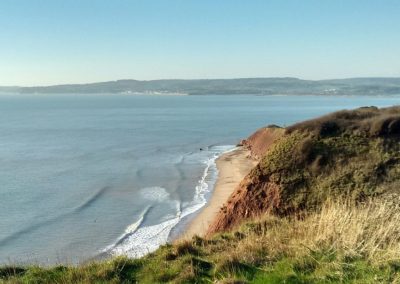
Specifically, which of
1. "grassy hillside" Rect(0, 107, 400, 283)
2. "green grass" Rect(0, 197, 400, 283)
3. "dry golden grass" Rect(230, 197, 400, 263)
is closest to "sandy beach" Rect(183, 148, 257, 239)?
"grassy hillside" Rect(0, 107, 400, 283)

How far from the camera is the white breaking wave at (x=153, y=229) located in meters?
20.9

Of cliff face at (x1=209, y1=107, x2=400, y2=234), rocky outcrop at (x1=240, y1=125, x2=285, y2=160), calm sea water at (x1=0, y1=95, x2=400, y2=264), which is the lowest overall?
calm sea water at (x1=0, y1=95, x2=400, y2=264)

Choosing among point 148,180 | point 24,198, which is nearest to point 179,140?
point 148,180

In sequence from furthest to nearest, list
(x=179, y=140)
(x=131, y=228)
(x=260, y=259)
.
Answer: (x=179, y=140)
(x=131, y=228)
(x=260, y=259)

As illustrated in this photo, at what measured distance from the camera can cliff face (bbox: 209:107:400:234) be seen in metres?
18.8

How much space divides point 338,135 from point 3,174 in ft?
96.9

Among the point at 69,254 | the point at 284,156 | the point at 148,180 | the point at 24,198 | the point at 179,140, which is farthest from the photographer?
the point at 179,140

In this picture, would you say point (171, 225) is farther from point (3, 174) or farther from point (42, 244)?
point (3, 174)

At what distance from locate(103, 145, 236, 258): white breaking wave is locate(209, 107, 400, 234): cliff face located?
3030 millimetres

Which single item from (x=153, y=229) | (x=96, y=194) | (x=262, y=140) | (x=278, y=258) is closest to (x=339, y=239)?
(x=278, y=258)

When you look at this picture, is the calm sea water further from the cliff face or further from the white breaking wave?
the cliff face

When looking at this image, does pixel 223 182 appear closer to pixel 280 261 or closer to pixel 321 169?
pixel 321 169

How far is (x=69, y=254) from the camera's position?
2064 centimetres

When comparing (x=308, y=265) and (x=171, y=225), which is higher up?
(x=308, y=265)
